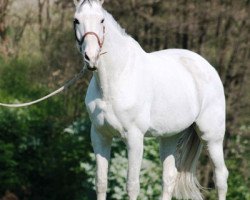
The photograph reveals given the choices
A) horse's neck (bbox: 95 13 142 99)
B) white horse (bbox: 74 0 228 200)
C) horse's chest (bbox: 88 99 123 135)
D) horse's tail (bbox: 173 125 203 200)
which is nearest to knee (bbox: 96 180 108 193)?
white horse (bbox: 74 0 228 200)

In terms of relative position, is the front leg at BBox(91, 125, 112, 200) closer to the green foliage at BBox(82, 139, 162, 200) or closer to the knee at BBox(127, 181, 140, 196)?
the knee at BBox(127, 181, 140, 196)

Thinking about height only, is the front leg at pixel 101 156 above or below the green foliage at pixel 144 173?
below

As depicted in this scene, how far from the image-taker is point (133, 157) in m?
4.89

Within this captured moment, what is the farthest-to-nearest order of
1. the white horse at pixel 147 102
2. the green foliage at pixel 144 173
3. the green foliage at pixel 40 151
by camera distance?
the green foliage at pixel 40 151, the green foliage at pixel 144 173, the white horse at pixel 147 102

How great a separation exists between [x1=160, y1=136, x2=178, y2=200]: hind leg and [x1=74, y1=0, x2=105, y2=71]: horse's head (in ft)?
4.57

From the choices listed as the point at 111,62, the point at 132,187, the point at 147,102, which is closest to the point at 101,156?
the point at 132,187

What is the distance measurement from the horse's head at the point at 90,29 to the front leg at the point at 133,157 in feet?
1.90

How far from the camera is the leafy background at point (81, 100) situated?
783 centimetres

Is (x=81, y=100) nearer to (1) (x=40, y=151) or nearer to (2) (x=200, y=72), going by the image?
(1) (x=40, y=151)

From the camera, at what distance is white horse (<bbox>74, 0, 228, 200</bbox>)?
4.72 m

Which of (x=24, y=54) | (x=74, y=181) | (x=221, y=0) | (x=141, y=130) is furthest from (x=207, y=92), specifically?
(x=24, y=54)

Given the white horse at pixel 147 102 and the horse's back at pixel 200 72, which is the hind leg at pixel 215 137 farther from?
the horse's back at pixel 200 72

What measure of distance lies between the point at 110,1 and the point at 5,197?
2495 millimetres

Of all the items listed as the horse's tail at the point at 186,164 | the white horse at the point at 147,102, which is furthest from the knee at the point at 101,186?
the horse's tail at the point at 186,164
